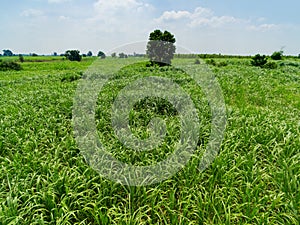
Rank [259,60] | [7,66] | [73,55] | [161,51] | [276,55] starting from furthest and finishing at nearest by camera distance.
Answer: [73,55], [276,55], [7,66], [161,51], [259,60]

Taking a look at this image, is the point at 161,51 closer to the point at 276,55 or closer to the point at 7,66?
the point at 276,55

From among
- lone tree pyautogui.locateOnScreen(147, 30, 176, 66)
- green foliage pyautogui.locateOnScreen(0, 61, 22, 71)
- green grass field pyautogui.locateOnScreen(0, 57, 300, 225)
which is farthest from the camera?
green foliage pyautogui.locateOnScreen(0, 61, 22, 71)

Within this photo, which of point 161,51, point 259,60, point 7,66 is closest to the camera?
point 259,60

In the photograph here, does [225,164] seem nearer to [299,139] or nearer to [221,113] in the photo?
[299,139]

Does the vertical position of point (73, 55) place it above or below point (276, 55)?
above

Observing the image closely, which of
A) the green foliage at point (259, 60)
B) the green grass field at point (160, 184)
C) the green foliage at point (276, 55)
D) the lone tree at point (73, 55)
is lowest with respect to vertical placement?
the green grass field at point (160, 184)

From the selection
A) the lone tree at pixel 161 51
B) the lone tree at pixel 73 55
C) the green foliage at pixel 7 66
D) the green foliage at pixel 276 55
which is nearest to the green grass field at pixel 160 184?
the lone tree at pixel 161 51

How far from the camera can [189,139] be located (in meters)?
3.84

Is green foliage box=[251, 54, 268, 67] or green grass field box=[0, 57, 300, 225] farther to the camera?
→ green foliage box=[251, 54, 268, 67]

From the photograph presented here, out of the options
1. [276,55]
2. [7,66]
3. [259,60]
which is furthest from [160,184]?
[276,55]

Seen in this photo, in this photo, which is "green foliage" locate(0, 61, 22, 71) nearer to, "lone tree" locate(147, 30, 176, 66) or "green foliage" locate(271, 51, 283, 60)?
"lone tree" locate(147, 30, 176, 66)

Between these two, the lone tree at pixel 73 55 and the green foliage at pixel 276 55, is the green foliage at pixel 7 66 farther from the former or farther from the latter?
the green foliage at pixel 276 55

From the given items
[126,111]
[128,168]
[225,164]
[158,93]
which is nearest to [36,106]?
[126,111]

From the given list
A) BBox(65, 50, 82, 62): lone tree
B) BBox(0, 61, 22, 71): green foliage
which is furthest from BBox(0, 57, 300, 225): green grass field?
BBox(65, 50, 82, 62): lone tree
